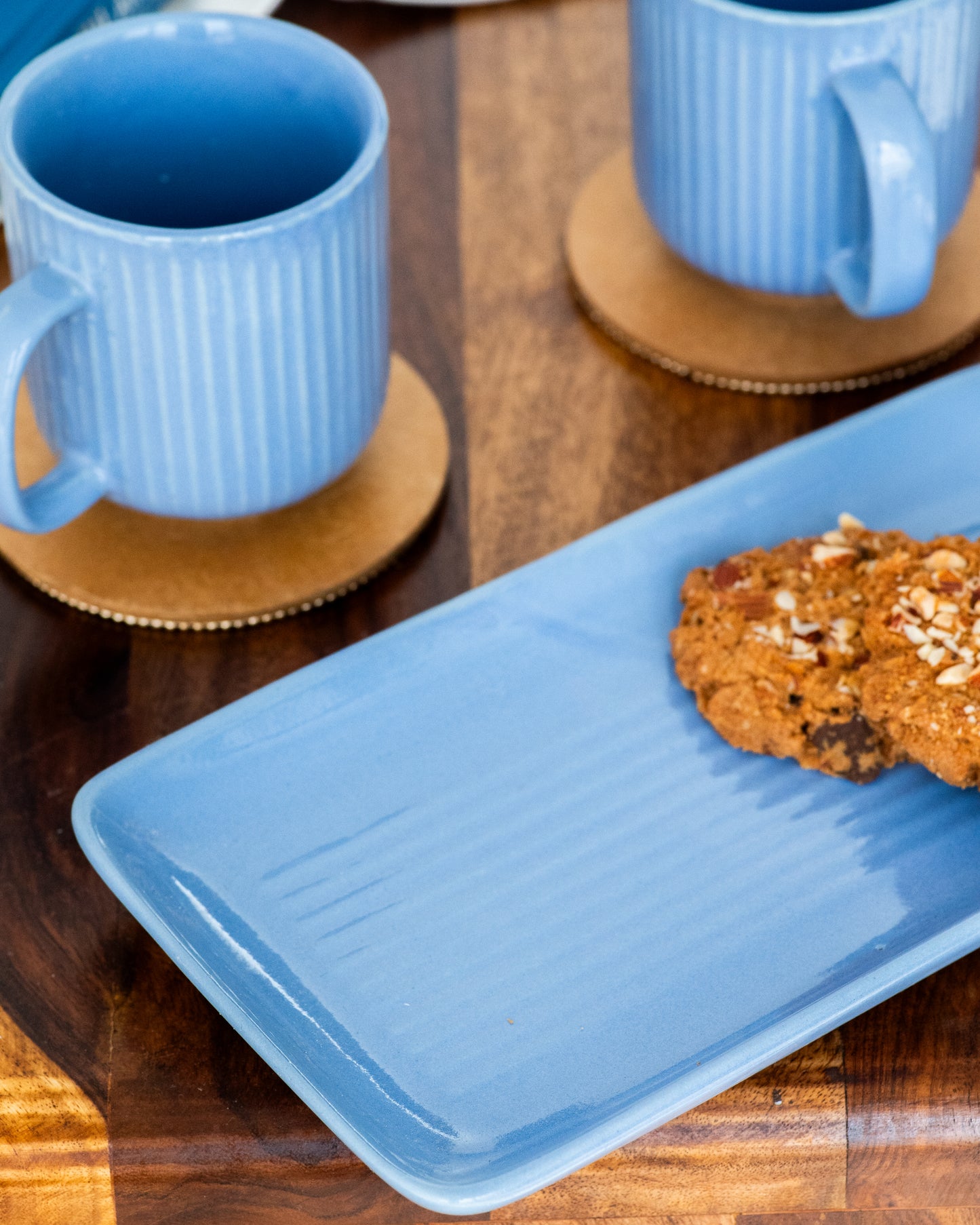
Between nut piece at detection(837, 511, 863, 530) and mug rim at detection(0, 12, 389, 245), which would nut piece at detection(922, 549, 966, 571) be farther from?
mug rim at detection(0, 12, 389, 245)

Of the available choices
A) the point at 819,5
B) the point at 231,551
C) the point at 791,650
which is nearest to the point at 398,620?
the point at 231,551

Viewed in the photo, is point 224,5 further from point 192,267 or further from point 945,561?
point 945,561

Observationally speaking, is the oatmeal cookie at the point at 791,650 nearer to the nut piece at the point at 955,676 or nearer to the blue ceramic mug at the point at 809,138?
the nut piece at the point at 955,676

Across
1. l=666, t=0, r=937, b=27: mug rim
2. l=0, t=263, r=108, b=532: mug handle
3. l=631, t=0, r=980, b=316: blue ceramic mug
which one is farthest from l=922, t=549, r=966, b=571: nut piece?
l=0, t=263, r=108, b=532: mug handle

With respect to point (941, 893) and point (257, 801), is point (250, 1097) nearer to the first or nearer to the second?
point (257, 801)

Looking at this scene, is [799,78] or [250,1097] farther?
[799,78]

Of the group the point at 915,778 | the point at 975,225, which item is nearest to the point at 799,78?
the point at 975,225
